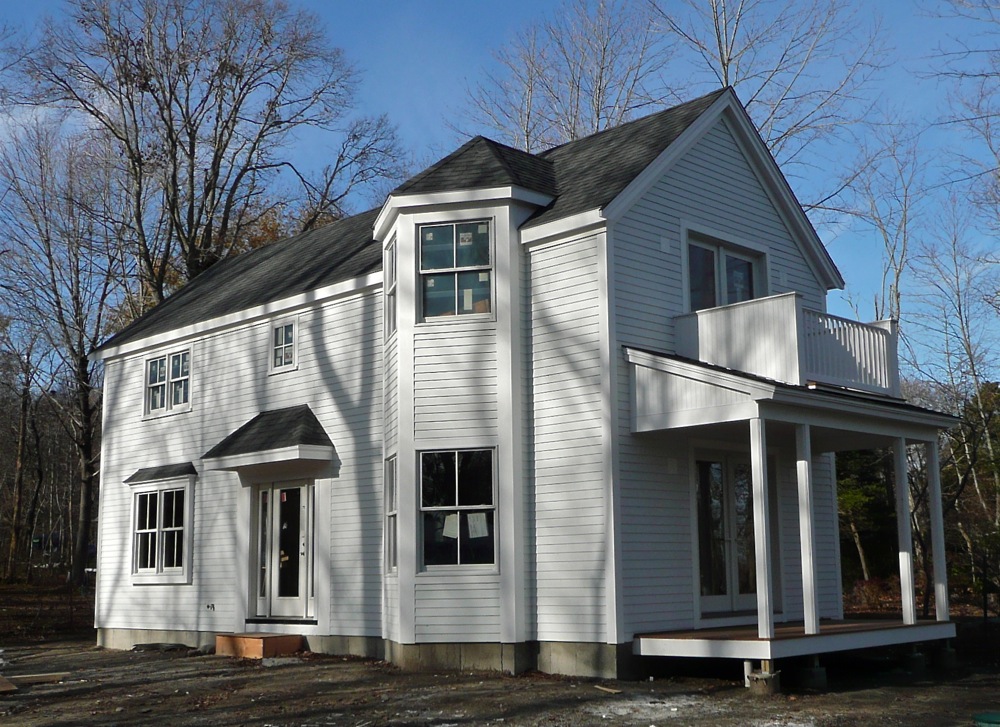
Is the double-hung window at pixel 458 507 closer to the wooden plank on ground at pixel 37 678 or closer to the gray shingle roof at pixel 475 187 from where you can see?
the gray shingle roof at pixel 475 187

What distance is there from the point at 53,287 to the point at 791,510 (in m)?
25.0

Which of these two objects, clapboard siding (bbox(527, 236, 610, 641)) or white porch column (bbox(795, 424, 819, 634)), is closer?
white porch column (bbox(795, 424, 819, 634))

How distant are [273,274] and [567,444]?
8.64m

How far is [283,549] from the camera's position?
54.9 feet

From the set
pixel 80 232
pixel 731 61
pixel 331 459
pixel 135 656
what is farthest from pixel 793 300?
pixel 80 232

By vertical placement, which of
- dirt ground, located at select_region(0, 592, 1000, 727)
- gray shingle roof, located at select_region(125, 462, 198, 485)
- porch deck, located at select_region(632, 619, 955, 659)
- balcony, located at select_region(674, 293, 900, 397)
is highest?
balcony, located at select_region(674, 293, 900, 397)

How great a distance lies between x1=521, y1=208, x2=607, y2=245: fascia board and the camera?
13016mm

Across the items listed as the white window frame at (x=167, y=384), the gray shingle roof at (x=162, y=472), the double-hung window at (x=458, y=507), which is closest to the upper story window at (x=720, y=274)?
the double-hung window at (x=458, y=507)

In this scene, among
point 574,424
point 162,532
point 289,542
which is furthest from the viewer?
point 162,532

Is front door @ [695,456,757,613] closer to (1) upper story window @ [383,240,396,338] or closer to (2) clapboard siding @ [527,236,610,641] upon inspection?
(2) clapboard siding @ [527,236,610,641]

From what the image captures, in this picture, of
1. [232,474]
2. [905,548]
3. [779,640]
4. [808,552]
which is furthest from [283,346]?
[905,548]

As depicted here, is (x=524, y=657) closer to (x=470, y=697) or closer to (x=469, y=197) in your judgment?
(x=470, y=697)

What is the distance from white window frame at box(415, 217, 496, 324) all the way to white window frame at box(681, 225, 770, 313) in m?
2.67

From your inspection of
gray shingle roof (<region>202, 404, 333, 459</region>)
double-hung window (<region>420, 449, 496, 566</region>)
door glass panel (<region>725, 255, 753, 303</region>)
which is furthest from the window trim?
door glass panel (<region>725, 255, 753, 303</region>)
